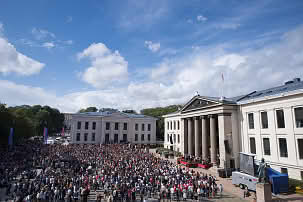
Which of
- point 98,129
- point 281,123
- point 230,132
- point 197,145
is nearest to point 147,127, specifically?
point 98,129

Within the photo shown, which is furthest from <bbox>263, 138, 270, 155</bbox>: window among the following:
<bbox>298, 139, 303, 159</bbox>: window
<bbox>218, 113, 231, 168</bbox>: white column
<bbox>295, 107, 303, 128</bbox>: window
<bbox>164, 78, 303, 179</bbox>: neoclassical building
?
<bbox>218, 113, 231, 168</bbox>: white column

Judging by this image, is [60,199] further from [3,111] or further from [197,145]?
[3,111]

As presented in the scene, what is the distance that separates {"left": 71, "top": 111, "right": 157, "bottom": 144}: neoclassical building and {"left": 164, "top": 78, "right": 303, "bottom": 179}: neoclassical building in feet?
88.9

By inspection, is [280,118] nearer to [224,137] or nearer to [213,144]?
[224,137]

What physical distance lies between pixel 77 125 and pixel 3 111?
2097cm

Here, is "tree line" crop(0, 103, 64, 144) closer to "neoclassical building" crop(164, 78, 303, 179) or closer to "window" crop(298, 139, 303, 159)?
"neoclassical building" crop(164, 78, 303, 179)

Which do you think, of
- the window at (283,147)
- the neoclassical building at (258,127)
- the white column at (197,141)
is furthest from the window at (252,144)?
the white column at (197,141)

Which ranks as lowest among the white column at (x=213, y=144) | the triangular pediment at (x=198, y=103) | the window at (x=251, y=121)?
the white column at (x=213, y=144)

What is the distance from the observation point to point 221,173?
26391mm

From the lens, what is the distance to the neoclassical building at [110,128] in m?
59.9

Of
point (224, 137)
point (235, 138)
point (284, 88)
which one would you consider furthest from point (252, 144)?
point (284, 88)

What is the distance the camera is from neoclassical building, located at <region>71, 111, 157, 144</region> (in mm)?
59938

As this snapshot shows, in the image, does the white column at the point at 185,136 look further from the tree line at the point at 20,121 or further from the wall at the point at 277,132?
the tree line at the point at 20,121

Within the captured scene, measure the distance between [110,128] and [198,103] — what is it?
35083mm
